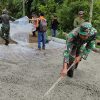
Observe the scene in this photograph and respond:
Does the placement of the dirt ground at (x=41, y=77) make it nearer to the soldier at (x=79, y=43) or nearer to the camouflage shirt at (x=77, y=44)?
the soldier at (x=79, y=43)

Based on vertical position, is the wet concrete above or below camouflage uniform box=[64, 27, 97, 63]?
below

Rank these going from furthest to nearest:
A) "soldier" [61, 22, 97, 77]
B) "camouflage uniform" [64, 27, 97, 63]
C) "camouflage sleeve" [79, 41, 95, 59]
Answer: "camouflage sleeve" [79, 41, 95, 59]
"camouflage uniform" [64, 27, 97, 63]
"soldier" [61, 22, 97, 77]

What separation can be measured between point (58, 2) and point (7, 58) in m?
12.7

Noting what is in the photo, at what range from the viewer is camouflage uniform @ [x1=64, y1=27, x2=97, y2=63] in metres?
8.98

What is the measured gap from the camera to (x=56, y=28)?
20.4 meters

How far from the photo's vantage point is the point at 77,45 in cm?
967

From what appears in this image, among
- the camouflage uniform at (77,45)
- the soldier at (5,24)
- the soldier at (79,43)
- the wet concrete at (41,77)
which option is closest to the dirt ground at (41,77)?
the wet concrete at (41,77)

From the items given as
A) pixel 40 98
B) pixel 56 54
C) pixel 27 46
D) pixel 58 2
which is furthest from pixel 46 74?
pixel 58 2

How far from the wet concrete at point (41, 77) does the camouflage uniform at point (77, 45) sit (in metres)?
0.68

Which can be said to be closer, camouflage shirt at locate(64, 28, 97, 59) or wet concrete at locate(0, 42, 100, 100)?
wet concrete at locate(0, 42, 100, 100)

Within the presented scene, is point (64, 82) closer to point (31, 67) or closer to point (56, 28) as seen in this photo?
point (31, 67)

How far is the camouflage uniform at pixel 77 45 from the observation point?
29.5 ft

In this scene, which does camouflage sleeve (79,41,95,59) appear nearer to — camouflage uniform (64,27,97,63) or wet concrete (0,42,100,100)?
camouflage uniform (64,27,97,63)

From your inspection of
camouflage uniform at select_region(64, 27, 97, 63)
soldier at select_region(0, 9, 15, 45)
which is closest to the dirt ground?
camouflage uniform at select_region(64, 27, 97, 63)
